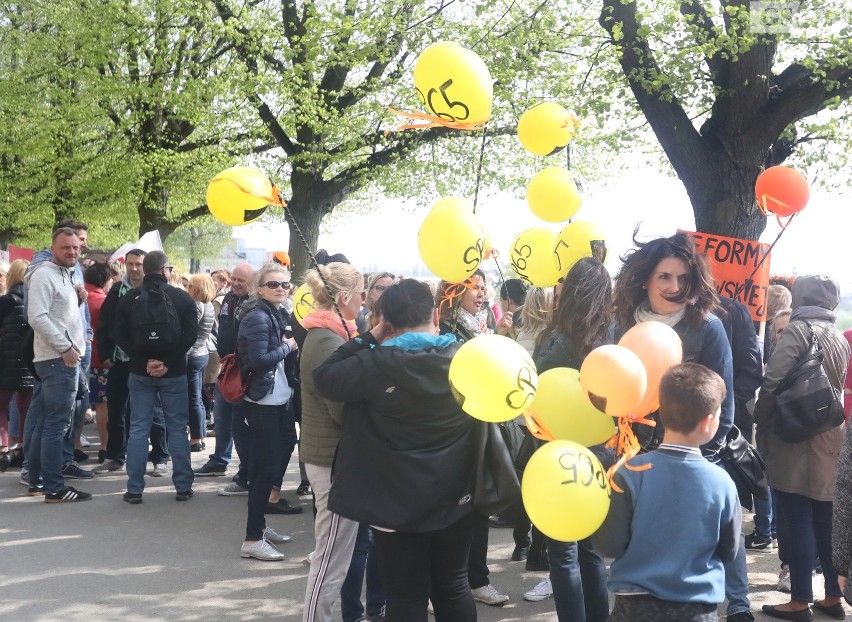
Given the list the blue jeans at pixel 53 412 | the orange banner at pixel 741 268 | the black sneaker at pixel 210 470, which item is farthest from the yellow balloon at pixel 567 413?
the black sneaker at pixel 210 470

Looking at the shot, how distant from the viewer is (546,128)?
4.07m

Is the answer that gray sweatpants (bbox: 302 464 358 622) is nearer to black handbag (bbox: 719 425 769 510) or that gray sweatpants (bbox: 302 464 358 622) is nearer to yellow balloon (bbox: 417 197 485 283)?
yellow balloon (bbox: 417 197 485 283)

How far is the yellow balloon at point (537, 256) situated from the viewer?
166 inches

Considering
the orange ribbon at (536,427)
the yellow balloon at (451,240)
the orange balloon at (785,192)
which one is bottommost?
the orange ribbon at (536,427)

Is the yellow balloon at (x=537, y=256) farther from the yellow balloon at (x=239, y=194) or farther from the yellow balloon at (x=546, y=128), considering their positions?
the yellow balloon at (x=239, y=194)

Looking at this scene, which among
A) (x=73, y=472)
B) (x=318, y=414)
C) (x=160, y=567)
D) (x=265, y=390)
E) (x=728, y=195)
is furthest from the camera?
(x=728, y=195)

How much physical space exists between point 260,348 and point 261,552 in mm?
1372

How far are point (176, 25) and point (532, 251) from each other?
15.4 m

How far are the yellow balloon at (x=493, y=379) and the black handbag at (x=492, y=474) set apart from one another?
14.2 inches

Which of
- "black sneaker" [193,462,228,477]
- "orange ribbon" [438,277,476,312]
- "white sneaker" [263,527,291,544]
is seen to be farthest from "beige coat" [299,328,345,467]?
"black sneaker" [193,462,228,477]

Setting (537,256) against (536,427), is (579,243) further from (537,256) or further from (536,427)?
(536,427)

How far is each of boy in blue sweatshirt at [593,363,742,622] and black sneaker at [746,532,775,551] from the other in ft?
11.0

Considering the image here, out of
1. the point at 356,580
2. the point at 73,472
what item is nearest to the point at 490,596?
the point at 356,580

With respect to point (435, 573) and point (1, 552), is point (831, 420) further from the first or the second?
point (1, 552)
